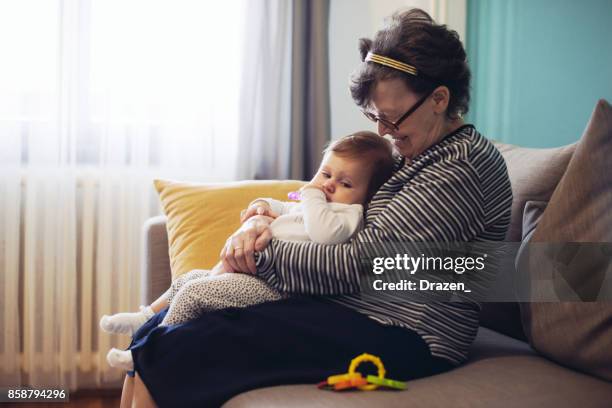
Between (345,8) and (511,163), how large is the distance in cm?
139

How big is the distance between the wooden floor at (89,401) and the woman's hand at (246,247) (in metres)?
1.46

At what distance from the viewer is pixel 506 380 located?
132cm

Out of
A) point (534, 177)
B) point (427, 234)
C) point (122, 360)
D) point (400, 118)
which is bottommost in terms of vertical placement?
point (122, 360)

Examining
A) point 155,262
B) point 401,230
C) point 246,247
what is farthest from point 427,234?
point 155,262

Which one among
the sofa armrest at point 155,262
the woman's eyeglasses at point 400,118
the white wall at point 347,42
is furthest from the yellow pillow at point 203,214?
the white wall at point 347,42

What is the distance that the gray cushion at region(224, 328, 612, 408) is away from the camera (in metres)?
1.22

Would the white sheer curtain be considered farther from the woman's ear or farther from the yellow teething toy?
the yellow teething toy

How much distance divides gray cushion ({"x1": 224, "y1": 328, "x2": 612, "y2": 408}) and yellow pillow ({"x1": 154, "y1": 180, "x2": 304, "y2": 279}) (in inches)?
31.2

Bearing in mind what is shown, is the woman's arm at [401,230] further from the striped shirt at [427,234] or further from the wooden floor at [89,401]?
the wooden floor at [89,401]

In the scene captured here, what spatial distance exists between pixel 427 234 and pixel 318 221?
0.80ft

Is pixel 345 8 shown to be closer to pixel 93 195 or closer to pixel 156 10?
pixel 156 10

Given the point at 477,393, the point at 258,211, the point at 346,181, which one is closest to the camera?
the point at 477,393

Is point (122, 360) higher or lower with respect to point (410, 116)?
lower

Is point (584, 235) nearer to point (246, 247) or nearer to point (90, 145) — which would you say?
point (246, 247)
